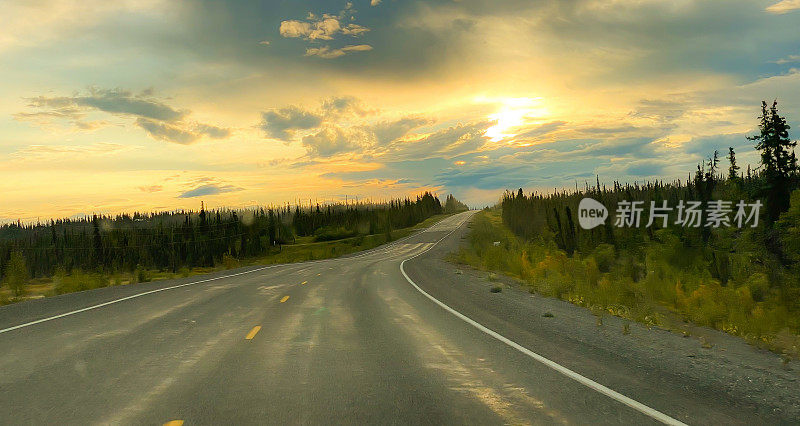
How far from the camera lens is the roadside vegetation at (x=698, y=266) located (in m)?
12.4

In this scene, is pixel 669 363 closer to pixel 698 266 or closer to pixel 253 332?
pixel 253 332

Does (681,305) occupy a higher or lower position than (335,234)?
higher

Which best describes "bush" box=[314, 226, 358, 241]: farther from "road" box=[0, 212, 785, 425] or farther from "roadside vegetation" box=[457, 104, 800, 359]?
"road" box=[0, 212, 785, 425]

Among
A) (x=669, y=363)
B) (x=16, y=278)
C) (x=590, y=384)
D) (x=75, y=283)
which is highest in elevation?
(x=75, y=283)

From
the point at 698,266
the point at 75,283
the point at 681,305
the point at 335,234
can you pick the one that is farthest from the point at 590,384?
the point at 335,234

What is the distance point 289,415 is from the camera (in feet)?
15.8

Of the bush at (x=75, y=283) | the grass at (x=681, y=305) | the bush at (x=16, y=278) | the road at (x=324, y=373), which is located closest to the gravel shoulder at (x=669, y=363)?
the road at (x=324, y=373)

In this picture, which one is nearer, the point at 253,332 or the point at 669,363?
the point at 669,363

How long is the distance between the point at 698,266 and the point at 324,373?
40469 millimetres

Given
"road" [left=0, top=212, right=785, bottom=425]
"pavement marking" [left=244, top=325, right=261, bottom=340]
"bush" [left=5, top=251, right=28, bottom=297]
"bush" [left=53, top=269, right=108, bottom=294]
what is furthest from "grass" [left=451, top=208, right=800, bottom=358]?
"bush" [left=5, top=251, right=28, bottom=297]

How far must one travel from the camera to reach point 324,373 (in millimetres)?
6504

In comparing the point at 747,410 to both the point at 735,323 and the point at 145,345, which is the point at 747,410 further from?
the point at 145,345

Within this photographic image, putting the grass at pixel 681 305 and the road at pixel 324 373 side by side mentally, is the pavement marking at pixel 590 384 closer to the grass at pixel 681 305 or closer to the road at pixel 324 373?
the road at pixel 324 373

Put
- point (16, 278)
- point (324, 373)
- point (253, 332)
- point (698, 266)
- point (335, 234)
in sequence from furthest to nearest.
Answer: point (335, 234) → point (698, 266) → point (16, 278) → point (253, 332) → point (324, 373)
